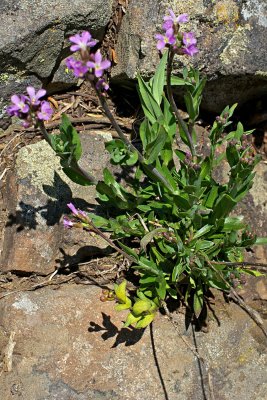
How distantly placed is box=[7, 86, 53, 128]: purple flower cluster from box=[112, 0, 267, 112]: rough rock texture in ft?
5.66

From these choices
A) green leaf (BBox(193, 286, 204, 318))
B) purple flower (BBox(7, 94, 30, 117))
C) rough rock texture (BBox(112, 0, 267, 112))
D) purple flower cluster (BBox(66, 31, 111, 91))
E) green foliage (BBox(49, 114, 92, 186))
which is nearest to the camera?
purple flower cluster (BBox(66, 31, 111, 91))

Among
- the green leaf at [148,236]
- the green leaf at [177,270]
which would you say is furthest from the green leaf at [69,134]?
the green leaf at [177,270]

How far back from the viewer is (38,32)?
3992 millimetres

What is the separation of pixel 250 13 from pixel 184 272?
6.94 ft

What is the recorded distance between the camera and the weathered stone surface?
346cm

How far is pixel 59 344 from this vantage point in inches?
141

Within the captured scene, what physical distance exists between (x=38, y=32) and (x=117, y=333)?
2.23 metres

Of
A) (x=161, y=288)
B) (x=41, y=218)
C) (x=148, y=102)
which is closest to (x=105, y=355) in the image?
(x=161, y=288)

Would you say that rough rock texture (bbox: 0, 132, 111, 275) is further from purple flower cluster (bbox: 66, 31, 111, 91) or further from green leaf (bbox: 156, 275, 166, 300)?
purple flower cluster (bbox: 66, 31, 111, 91)

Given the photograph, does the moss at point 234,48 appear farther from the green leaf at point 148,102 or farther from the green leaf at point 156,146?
the green leaf at point 156,146

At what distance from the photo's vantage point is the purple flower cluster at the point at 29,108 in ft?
8.71

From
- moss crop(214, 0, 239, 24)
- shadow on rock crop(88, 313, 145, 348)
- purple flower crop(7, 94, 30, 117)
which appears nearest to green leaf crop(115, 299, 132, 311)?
shadow on rock crop(88, 313, 145, 348)

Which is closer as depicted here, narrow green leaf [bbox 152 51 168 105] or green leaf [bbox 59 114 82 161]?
green leaf [bbox 59 114 82 161]

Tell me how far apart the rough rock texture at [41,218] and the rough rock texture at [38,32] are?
62 centimetres
